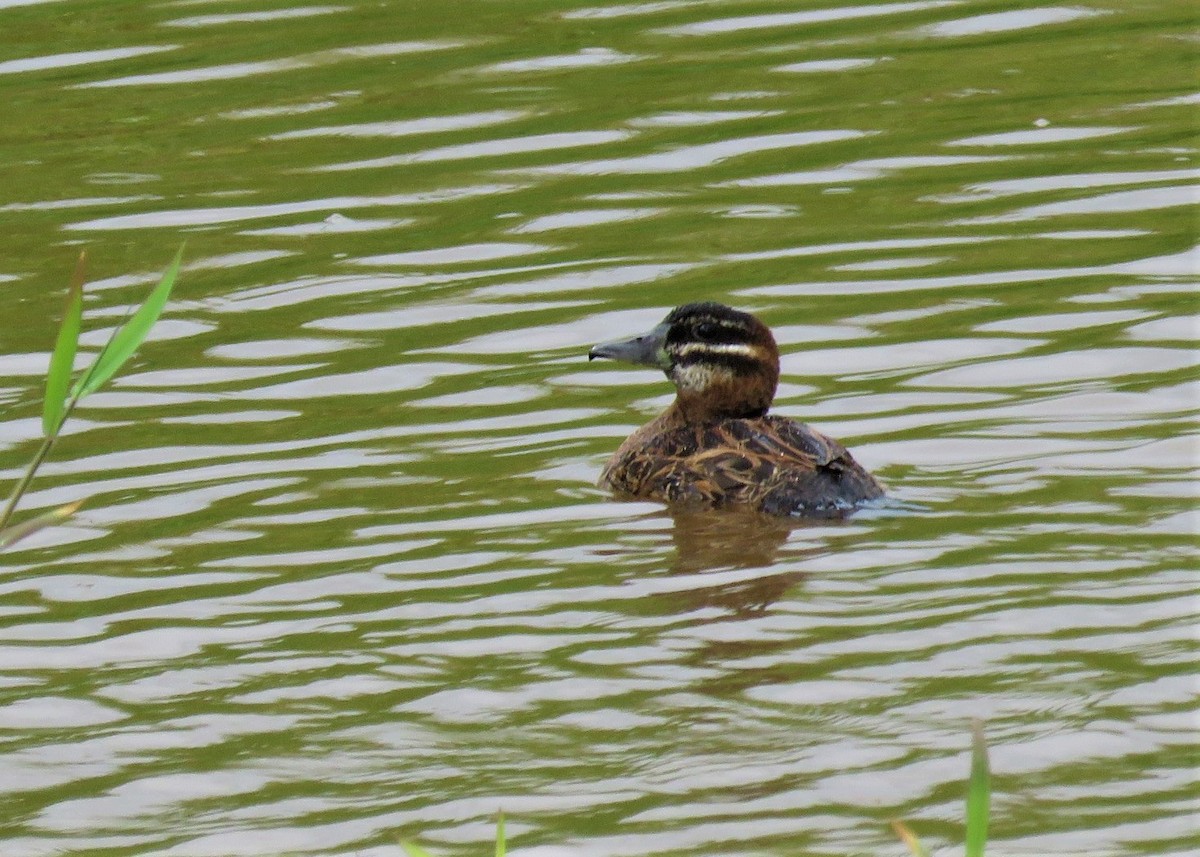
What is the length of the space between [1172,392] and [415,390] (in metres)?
3.27

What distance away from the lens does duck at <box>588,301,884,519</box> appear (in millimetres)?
9969

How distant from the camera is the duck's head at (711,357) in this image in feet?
35.5

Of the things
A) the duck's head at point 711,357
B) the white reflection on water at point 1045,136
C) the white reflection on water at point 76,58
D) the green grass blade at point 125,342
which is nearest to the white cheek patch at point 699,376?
the duck's head at point 711,357

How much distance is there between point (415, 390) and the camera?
11.8 m

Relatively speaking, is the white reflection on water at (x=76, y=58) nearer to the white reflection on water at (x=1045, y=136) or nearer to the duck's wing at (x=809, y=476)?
the white reflection on water at (x=1045, y=136)

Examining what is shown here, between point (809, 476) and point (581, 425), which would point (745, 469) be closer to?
point (809, 476)

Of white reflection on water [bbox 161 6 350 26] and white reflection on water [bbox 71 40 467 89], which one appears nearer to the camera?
white reflection on water [bbox 71 40 467 89]

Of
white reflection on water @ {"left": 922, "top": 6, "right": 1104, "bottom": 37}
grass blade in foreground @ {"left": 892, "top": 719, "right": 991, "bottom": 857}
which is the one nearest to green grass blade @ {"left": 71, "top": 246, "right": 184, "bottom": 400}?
grass blade in foreground @ {"left": 892, "top": 719, "right": 991, "bottom": 857}

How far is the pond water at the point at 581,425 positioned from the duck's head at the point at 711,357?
1.43ft

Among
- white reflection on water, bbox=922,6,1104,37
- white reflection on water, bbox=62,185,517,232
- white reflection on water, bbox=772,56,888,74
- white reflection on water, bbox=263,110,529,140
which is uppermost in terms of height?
white reflection on water, bbox=922,6,1104,37

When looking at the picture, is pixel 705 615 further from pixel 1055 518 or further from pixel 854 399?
pixel 854 399

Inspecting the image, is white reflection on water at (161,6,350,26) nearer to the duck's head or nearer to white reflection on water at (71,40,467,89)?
white reflection on water at (71,40,467,89)

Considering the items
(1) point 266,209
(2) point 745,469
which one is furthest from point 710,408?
(1) point 266,209

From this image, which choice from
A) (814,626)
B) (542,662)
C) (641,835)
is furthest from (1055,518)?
(641,835)
